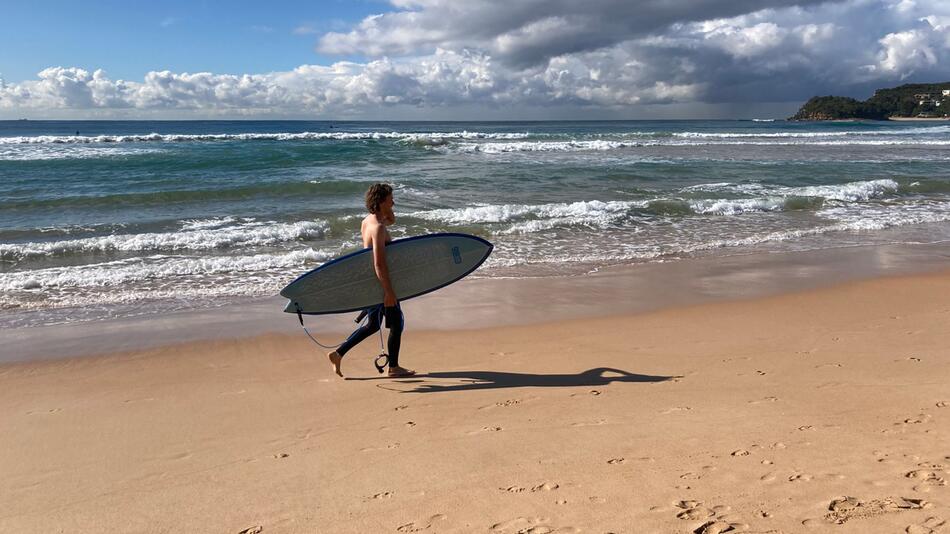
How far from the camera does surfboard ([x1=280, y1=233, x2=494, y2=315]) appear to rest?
5.72 m

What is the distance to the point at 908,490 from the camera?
2.98m

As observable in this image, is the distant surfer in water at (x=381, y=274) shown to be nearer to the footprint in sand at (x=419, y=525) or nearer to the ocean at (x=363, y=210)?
the footprint in sand at (x=419, y=525)

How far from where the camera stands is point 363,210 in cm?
1484

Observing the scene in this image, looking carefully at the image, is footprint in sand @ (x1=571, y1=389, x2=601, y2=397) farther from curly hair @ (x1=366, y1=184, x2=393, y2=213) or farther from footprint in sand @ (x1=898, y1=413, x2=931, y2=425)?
curly hair @ (x1=366, y1=184, x2=393, y2=213)

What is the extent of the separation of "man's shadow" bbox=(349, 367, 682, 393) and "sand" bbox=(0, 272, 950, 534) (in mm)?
29

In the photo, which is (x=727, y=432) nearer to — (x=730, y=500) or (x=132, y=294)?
(x=730, y=500)

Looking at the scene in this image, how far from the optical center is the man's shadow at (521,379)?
510 cm

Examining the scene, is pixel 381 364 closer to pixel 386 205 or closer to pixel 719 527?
pixel 386 205

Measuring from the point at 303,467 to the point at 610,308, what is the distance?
187 inches

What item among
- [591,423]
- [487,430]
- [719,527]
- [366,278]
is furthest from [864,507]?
[366,278]

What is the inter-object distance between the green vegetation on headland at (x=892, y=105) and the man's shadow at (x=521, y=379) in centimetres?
13265

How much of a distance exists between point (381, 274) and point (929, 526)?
3802 millimetres

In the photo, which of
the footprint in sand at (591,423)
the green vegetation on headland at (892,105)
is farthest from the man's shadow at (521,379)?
the green vegetation on headland at (892,105)

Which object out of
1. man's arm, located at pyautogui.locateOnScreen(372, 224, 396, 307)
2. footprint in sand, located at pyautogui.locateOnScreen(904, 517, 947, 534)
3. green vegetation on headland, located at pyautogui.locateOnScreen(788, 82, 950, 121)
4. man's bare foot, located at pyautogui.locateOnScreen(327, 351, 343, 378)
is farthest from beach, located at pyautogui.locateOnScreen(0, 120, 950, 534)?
green vegetation on headland, located at pyautogui.locateOnScreen(788, 82, 950, 121)
